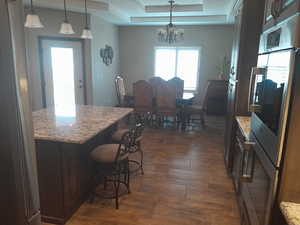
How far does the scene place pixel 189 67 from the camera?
7207 millimetres

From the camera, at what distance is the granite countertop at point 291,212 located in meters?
0.94

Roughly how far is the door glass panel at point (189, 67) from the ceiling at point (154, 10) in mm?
917

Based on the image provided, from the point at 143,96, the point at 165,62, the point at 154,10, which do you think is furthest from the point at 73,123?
the point at 165,62

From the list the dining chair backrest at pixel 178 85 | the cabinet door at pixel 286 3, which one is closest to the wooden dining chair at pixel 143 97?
the dining chair backrest at pixel 178 85

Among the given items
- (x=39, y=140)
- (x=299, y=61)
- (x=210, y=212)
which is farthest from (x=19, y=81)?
(x=210, y=212)

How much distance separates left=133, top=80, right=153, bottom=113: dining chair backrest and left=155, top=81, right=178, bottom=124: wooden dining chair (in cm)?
17

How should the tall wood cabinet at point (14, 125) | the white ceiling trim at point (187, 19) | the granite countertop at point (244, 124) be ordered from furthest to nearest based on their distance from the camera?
the white ceiling trim at point (187, 19), the granite countertop at point (244, 124), the tall wood cabinet at point (14, 125)

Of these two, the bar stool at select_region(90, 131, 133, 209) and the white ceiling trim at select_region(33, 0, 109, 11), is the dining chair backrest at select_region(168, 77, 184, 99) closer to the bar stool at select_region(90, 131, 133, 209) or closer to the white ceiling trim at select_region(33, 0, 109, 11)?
the white ceiling trim at select_region(33, 0, 109, 11)

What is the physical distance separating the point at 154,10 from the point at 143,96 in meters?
2.25

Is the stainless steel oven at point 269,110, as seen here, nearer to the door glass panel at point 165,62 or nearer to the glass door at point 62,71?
the glass door at point 62,71

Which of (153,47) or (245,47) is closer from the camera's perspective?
(245,47)

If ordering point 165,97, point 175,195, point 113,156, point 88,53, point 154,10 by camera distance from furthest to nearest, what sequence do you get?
1. point 154,10
2. point 88,53
3. point 165,97
4. point 175,195
5. point 113,156

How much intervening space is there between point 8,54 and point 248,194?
1751mm

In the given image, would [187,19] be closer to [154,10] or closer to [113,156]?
[154,10]
